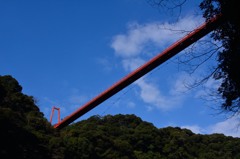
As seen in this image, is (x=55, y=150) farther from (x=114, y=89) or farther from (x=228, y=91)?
(x=228, y=91)

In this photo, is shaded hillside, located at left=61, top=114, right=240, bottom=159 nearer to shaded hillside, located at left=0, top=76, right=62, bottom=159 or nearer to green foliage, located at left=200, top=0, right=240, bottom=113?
shaded hillside, located at left=0, top=76, right=62, bottom=159

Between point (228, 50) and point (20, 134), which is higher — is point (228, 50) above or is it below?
below

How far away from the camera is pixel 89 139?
30047 millimetres

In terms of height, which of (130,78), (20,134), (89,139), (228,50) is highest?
(130,78)

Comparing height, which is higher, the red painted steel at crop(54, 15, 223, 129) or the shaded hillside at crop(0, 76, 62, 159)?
the red painted steel at crop(54, 15, 223, 129)

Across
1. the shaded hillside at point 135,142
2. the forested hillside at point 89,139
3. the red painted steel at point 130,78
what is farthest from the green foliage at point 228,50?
the shaded hillside at point 135,142

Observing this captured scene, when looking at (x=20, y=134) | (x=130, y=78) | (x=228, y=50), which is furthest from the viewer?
(x=130, y=78)

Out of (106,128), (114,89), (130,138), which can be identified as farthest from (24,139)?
(130,138)

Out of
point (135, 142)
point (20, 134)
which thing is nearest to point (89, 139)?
point (135, 142)

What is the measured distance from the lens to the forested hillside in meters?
19.2

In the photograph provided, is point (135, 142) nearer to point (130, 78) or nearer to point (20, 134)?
point (130, 78)

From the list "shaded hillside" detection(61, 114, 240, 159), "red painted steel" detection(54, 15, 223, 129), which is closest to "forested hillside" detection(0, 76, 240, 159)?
"shaded hillside" detection(61, 114, 240, 159)

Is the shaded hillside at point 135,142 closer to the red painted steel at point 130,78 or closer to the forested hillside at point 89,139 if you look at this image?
the forested hillside at point 89,139

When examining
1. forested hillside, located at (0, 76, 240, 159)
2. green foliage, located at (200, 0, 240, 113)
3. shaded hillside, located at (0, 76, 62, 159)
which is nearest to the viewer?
green foliage, located at (200, 0, 240, 113)
